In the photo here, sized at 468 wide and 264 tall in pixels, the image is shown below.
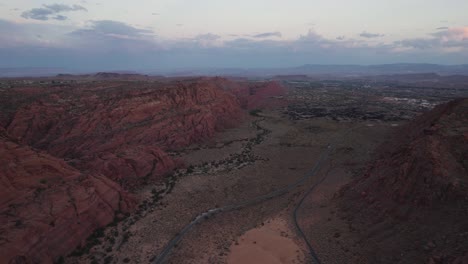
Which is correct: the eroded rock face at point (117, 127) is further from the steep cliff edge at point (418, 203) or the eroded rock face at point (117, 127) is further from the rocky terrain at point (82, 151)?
the steep cliff edge at point (418, 203)

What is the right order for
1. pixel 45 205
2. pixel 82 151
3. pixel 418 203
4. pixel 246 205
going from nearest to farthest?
pixel 418 203
pixel 45 205
pixel 246 205
pixel 82 151

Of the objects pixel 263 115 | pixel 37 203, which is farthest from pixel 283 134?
pixel 37 203

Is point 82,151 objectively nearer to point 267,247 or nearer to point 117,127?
point 117,127

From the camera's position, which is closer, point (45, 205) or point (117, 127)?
point (45, 205)

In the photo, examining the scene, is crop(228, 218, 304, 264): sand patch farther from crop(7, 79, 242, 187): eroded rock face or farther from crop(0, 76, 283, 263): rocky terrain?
crop(7, 79, 242, 187): eroded rock face

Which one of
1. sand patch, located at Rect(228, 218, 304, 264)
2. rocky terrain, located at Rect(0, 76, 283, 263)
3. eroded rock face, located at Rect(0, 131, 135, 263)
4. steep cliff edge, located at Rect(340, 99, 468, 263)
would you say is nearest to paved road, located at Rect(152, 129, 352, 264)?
sand patch, located at Rect(228, 218, 304, 264)

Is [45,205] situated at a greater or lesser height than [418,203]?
lesser

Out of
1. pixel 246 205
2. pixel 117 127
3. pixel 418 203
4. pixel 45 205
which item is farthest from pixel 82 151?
pixel 418 203

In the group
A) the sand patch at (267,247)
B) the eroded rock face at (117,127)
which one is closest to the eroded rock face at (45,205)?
the eroded rock face at (117,127)
